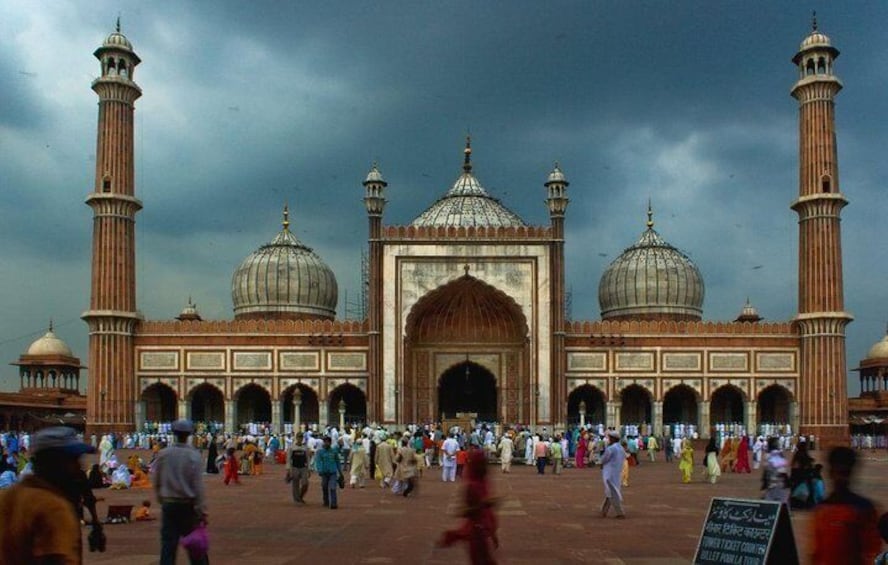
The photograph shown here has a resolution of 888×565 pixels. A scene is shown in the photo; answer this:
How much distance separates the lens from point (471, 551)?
7.75 meters

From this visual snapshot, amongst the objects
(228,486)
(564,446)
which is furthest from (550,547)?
(564,446)

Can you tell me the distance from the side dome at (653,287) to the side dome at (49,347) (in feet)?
99.9

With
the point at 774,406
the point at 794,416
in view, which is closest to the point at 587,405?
the point at 774,406

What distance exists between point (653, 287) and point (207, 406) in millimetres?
22700

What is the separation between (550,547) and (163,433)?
34058 mm

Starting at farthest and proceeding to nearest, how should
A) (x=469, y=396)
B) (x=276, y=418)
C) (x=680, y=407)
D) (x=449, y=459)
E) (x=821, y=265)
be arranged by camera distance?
(x=469, y=396) → (x=680, y=407) → (x=276, y=418) → (x=821, y=265) → (x=449, y=459)

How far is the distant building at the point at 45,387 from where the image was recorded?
51938 mm

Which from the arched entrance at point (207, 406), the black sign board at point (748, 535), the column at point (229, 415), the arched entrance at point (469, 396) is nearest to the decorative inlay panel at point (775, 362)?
the arched entrance at point (469, 396)

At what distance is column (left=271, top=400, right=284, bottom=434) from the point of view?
45812 millimetres

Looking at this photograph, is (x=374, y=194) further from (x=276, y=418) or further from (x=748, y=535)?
(x=748, y=535)

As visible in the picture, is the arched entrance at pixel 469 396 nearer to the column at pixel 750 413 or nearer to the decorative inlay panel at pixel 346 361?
the decorative inlay panel at pixel 346 361

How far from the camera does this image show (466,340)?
47562mm

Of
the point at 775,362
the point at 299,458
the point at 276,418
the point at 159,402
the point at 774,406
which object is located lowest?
the point at 276,418

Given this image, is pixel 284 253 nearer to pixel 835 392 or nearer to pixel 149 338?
pixel 149 338
